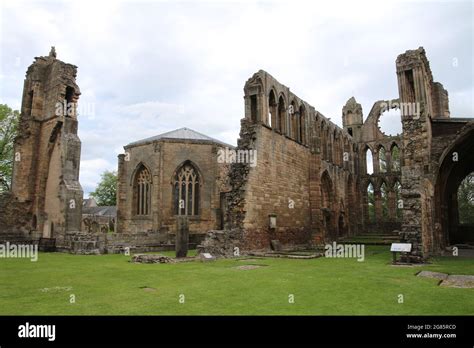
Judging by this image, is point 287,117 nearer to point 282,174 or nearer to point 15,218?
point 282,174

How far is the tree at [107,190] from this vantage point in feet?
214

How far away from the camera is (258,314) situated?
18.8 feet

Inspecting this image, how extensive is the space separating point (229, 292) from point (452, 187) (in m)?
21.3

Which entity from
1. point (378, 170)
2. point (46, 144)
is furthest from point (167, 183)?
point (378, 170)

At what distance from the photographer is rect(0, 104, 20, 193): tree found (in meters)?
33.6

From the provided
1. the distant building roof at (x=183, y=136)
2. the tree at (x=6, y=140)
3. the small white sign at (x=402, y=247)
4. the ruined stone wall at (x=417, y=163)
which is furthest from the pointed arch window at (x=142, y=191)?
the small white sign at (x=402, y=247)

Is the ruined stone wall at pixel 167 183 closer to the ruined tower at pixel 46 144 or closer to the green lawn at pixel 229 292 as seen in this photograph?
the ruined tower at pixel 46 144

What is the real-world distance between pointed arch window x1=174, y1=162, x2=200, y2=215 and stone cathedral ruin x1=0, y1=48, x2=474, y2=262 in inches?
2.9

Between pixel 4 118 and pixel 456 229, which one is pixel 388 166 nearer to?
pixel 456 229

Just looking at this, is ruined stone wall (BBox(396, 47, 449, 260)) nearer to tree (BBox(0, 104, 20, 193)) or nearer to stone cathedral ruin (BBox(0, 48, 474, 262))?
stone cathedral ruin (BBox(0, 48, 474, 262))

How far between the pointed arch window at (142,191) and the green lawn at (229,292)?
17150mm

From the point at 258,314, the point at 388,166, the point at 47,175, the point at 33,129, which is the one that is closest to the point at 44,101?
the point at 33,129
